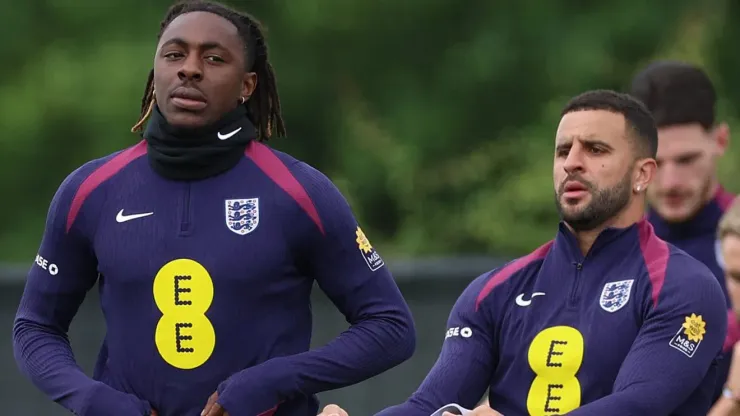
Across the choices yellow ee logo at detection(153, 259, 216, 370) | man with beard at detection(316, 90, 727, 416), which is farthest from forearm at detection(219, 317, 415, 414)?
man with beard at detection(316, 90, 727, 416)

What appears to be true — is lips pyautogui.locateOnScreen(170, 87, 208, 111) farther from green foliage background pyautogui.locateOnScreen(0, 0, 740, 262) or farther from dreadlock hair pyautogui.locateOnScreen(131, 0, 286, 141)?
green foliage background pyautogui.locateOnScreen(0, 0, 740, 262)

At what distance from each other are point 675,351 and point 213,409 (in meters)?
1.35

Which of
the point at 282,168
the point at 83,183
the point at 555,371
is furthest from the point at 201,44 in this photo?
the point at 555,371

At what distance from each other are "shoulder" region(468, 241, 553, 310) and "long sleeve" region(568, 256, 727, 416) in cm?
44

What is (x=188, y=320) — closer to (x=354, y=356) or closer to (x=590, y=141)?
(x=354, y=356)

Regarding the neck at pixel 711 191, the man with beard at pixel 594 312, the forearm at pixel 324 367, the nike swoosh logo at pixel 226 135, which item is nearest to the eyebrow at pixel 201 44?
the nike swoosh logo at pixel 226 135

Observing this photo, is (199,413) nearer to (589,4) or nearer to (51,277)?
(51,277)

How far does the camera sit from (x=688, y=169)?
762 centimetres

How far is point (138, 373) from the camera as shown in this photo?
5.21 meters

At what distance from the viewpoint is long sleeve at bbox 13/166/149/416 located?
17.3ft

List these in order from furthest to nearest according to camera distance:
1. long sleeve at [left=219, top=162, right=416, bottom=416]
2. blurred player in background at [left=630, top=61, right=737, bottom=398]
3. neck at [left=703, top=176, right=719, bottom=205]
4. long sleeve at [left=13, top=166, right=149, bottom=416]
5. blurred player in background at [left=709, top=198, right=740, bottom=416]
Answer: neck at [left=703, top=176, right=719, bottom=205] < blurred player in background at [left=630, top=61, right=737, bottom=398] < blurred player in background at [left=709, top=198, right=740, bottom=416] < long sleeve at [left=13, top=166, right=149, bottom=416] < long sleeve at [left=219, top=162, right=416, bottom=416]

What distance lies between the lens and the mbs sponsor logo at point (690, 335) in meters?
5.35

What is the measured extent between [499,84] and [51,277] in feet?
33.0

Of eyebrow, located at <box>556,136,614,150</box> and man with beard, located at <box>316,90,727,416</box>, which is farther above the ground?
eyebrow, located at <box>556,136,614,150</box>
